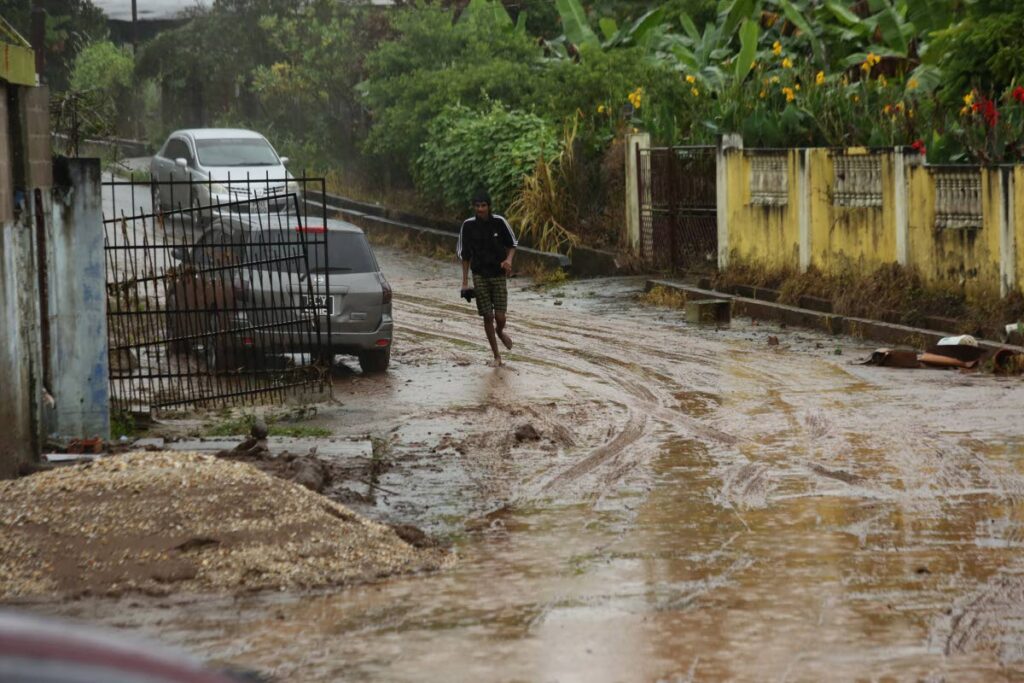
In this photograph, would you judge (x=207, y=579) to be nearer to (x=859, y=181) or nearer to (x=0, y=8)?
(x=859, y=181)

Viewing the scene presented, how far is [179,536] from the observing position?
326 inches

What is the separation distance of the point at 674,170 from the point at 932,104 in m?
4.52

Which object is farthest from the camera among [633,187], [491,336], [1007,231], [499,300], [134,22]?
[134,22]

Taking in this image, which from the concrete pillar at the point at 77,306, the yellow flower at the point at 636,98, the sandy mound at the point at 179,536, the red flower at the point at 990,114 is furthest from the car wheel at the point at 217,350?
the yellow flower at the point at 636,98

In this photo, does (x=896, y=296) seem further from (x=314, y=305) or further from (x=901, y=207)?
(x=314, y=305)

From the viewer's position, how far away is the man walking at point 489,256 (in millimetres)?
17031

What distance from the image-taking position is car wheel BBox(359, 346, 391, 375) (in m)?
16.8

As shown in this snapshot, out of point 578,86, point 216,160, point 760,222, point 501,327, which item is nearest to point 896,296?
point 760,222

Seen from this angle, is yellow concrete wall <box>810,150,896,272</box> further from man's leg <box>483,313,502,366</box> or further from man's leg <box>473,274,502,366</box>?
man's leg <box>483,313,502,366</box>

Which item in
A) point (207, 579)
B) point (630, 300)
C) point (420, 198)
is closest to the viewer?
point (207, 579)

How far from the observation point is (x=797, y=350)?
59.6ft

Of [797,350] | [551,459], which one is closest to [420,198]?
[797,350]

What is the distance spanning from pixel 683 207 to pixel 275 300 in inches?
472

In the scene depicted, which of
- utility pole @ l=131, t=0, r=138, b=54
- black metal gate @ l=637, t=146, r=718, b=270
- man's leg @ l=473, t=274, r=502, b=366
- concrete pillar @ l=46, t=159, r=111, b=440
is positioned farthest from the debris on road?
utility pole @ l=131, t=0, r=138, b=54
